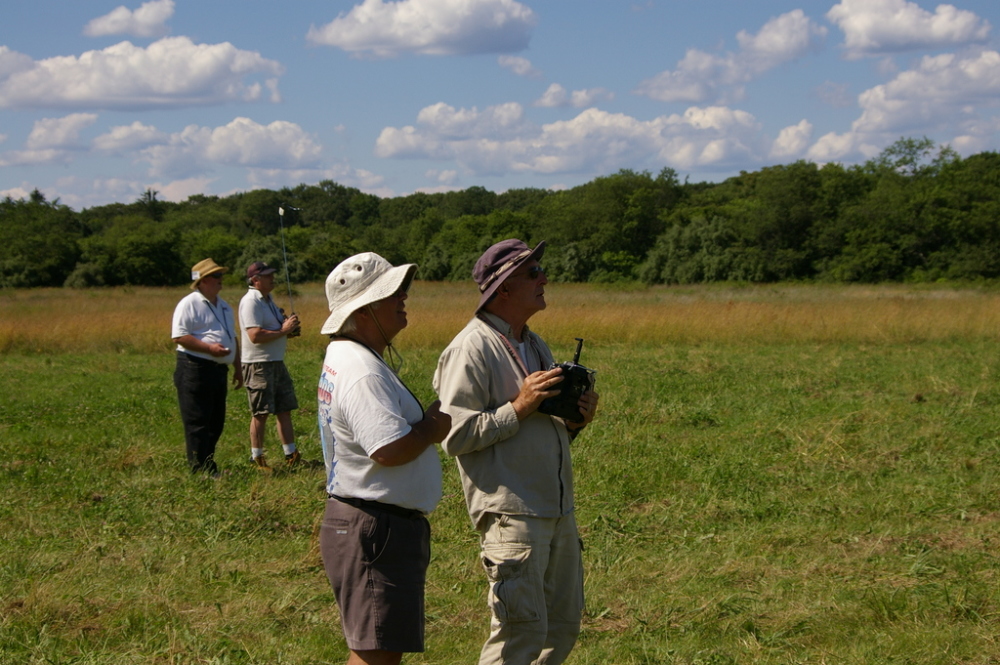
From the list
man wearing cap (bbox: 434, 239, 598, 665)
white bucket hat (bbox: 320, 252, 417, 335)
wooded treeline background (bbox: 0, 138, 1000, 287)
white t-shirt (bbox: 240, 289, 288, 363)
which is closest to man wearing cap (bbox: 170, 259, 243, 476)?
white t-shirt (bbox: 240, 289, 288, 363)

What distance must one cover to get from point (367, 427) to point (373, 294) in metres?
0.43

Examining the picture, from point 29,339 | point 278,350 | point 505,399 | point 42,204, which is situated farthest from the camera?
point 42,204

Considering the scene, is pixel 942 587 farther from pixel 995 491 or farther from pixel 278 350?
pixel 278 350

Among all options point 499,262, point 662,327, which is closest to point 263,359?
point 499,262

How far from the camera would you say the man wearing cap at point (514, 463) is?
3107 mm

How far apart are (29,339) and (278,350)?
12596 mm

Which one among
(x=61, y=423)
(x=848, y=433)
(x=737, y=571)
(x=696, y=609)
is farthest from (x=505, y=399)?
(x=61, y=423)

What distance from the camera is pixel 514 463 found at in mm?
3205

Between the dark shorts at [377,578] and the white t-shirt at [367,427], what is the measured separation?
0.07 meters

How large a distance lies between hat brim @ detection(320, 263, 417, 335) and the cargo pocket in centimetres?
98

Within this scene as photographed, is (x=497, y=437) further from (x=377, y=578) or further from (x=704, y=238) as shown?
(x=704, y=238)

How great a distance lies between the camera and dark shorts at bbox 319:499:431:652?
8.79 feet

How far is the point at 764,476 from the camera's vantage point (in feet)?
22.3

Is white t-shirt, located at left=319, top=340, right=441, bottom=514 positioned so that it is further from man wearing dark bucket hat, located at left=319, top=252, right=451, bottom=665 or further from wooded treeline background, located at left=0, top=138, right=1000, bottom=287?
wooded treeline background, located at left=0, top=138, right=1000, bottom=287
